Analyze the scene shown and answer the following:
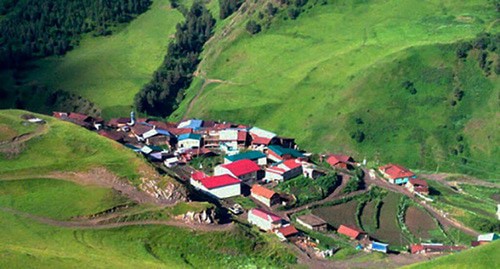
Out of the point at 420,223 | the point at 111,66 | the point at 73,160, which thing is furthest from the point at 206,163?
the point at 111,66

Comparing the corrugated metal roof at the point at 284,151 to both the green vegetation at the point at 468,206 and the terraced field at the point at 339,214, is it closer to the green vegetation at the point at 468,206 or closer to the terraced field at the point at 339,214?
the terraced field at the point at 339,214

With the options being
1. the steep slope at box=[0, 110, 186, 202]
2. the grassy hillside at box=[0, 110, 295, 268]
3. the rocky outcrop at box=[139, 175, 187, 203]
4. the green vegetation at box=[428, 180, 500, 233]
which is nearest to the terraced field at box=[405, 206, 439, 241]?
the green vegetation at box=[428, 180, 500, 233]

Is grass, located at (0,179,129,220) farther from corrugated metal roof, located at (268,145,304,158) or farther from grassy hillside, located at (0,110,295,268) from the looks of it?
corrugated metal roof, located at (268,145,304,158)

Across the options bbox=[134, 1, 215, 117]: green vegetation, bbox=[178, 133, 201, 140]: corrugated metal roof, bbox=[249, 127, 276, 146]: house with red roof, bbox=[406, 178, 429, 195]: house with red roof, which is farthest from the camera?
bbox=[134, 1, 215, 117]: green vegetation

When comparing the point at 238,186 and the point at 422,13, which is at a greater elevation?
the point at 422,13

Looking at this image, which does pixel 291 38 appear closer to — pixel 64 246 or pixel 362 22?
pixel 362 22

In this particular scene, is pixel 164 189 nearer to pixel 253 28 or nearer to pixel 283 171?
pixel 283 171

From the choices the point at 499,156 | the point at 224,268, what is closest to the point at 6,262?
the point at 224,268
